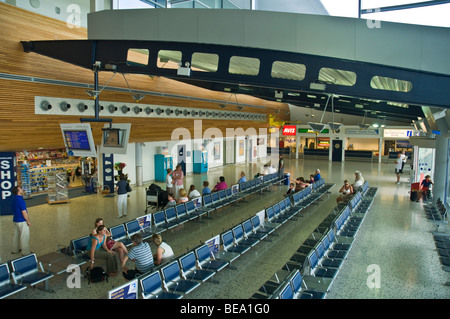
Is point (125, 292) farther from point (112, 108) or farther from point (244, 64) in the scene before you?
point (112, 108)

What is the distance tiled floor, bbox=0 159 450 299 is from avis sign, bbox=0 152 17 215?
16.0 inches

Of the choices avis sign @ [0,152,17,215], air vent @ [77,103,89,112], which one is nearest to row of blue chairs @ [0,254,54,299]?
air vent @ [77,103,89,112]

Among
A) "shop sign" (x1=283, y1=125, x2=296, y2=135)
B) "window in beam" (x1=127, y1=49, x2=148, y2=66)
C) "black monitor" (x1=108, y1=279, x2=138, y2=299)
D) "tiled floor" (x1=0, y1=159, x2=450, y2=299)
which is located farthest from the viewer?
"shop sign" (x1=283, y1=125, x2=296, y2=135)

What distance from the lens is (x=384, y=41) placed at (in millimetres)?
3957

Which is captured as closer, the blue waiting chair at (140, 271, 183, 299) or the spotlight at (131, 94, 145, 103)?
the blue waiting chair at (140, 271, 183, 299)

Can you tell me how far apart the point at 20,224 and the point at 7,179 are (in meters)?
4.07

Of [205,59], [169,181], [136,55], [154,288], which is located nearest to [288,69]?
[205,59]

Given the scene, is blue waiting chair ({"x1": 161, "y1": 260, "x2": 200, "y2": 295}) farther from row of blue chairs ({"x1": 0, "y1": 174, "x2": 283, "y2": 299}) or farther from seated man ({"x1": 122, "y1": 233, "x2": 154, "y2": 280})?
seated man ({"x1": 122, "y1": 233, "x2": 154, "y2": 280})

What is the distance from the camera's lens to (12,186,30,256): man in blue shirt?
6688 millimetres

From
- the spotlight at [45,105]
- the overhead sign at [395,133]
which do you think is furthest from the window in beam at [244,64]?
the overhead sign at [395,133]

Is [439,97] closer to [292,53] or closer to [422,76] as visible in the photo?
[422,76]

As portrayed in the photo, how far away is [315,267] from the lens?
208 inches

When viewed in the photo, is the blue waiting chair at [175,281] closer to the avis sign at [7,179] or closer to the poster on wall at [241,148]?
the avis sign at [7,179]

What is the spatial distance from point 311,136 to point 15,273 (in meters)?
26.5
